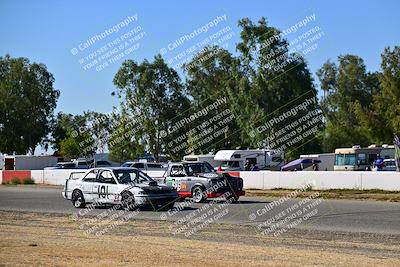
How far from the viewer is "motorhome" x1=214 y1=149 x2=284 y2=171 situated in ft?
174

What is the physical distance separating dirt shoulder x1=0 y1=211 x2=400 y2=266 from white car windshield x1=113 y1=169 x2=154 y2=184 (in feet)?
18.5

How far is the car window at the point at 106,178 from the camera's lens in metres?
22.7

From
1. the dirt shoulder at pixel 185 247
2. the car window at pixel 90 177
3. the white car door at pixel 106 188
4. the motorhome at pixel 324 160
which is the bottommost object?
the motorhome at pixel 324 160

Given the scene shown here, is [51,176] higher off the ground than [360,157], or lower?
higher

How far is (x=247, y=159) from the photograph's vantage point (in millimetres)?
53219

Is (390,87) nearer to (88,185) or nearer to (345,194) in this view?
(345,194)

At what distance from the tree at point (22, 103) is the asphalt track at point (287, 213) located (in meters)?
49.9

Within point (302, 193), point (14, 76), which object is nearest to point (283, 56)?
point (302, 193)

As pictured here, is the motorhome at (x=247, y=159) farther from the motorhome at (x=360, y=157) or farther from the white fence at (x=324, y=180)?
the white fence at (x=324, y=180)

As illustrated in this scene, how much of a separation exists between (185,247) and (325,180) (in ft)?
65.3

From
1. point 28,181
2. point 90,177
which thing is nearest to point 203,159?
point 28,181

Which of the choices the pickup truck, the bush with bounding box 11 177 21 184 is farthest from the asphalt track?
the bush with bounding box 11 177 21 184

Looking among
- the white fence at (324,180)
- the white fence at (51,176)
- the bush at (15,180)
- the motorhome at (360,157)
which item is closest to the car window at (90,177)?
the white fence at (324,180)

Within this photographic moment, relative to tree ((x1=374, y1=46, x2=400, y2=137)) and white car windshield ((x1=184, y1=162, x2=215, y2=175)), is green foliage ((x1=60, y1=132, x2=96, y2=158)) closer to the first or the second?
tree ((x1=374, y1=46, x2=400, y2=137))
